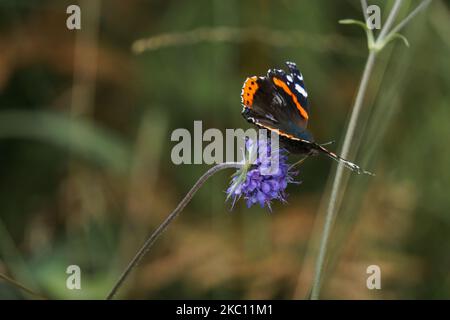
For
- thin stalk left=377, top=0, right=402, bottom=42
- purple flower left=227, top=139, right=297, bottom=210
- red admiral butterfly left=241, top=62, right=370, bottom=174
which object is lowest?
purple flower left=227, top=139, right=297, bottom=210

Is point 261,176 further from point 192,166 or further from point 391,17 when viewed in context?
point 192,166

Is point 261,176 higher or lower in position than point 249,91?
lower

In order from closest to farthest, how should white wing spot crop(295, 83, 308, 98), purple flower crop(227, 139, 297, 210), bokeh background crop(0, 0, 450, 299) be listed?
purple flower crop(227, 139, 297, 210)
white wing spot crop(295, 83, 308, 98)
bokeh background crop(0, 0, 450, 299)

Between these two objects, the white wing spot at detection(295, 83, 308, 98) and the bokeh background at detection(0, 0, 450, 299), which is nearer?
the white wing spot at detection(295, 83, 308, 98)

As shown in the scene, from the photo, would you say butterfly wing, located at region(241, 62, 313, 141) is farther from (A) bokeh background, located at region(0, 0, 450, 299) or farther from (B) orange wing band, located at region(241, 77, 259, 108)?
(A) bokeh background, located at region(0, 0, 450, 299)

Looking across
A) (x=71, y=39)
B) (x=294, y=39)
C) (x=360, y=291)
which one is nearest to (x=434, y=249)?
(x=360, y=291)

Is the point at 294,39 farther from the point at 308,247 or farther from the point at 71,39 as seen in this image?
the point at 71,39

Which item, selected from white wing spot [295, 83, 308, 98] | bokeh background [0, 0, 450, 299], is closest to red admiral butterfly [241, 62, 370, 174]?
white wing spot [295, 83, 308, 98]

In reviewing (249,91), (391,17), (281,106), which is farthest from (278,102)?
(391,17)
